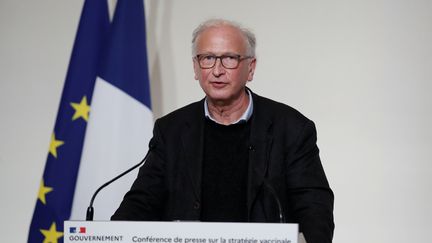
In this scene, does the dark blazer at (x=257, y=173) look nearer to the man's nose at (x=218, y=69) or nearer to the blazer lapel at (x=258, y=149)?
the blazer lapel at (x=258, y=149)

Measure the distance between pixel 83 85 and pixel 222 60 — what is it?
58.9 inches

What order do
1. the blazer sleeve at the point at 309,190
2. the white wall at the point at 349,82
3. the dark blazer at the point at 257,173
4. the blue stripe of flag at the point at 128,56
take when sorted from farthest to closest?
the white wall at the point at 349,82
the blue stripe of flag at the point at 128,56
the dark blazer at the point at 257,173
the blazer sleeve at the point at 309,190

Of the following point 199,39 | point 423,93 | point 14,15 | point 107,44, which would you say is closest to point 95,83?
point 107,44

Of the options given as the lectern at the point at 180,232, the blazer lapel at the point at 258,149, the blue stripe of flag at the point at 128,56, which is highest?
the blue stripe of flag at the point at 128,56

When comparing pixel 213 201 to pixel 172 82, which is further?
pixel 172 82

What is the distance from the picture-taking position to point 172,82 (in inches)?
176

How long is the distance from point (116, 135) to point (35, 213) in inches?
24.2

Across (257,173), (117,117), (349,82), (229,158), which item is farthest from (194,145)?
(349,82)

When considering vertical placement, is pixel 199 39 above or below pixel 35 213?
above

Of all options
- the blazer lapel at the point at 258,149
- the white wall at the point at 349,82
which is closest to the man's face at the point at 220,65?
the blazer lapel at the point at 258,149

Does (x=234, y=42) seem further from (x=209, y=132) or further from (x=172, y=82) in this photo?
(x=172, y=82)

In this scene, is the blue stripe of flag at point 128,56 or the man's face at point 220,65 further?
the blue stripe of flag at point 128,56

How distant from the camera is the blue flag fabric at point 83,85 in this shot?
394 cm

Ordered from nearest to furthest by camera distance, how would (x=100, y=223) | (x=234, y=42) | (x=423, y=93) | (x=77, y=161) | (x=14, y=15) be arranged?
(x=100, y=223) → (x=234, y=42) → (x=77, y=161) → (x=423, y=93) → (x=14, y=15)
